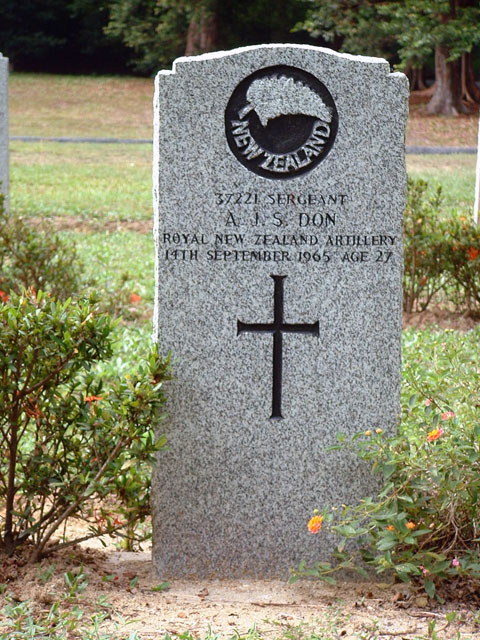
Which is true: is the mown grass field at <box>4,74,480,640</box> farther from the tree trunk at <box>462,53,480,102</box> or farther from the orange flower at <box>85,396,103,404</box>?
the tree trunk at <box>462,53,480,102</box>

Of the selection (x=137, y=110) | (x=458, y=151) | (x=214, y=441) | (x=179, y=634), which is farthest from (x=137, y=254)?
(x=137, y=110)

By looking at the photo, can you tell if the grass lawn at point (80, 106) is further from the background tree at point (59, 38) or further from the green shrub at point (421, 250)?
the green shrub at point (421, 250)

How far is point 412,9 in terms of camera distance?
85.9 ft

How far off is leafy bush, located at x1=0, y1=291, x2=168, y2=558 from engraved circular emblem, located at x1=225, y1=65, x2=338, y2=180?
82cm

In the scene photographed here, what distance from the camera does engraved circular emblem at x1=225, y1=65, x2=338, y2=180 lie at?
11.7 ft

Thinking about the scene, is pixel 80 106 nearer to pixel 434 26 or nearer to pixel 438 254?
pixel 434 26

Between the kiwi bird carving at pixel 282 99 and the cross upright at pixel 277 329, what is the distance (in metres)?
0.61

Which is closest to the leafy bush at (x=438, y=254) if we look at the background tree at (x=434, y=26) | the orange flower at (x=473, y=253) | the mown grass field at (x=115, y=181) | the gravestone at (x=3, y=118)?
the orange flower at (x=473, y=253)

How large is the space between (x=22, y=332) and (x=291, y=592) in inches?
54.4

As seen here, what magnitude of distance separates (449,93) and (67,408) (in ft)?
91.3

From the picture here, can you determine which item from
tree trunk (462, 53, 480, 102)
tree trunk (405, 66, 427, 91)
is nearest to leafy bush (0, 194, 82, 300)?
tree trunk (462, 53, 480, 102)

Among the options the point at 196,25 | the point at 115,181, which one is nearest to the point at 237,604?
the point at 115,181

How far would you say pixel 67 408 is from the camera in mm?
3660

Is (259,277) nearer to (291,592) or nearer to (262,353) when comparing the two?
(262,353)
